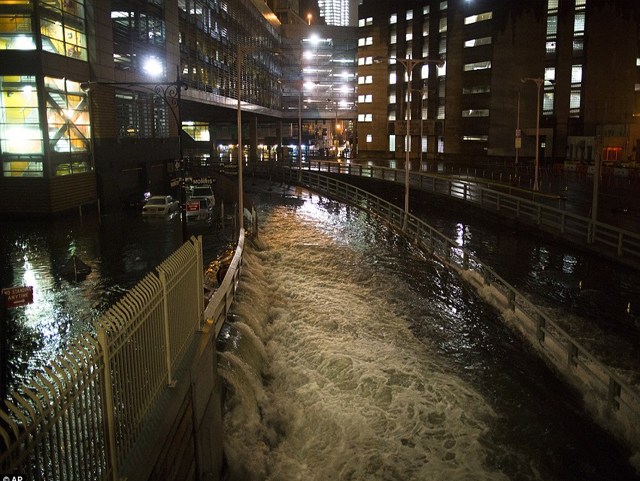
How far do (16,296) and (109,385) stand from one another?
5.18 meters

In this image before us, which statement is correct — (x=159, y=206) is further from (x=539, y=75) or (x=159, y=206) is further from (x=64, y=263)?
(x=539, y=75)

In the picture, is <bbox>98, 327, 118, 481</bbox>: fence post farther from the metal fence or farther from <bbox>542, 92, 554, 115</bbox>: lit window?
<bbox>542, 92, 554, 115</bbox>: lit window

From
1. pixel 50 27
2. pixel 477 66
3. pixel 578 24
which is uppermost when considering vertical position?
pixel 578 24

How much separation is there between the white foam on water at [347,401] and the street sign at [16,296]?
3.81 metres

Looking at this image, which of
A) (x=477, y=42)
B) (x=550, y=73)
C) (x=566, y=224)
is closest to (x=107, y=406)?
(x=566, y=224)

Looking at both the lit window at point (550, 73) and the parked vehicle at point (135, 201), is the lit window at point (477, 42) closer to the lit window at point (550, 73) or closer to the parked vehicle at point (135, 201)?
the lit window at point (550, 73)

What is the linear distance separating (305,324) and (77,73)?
27.6m

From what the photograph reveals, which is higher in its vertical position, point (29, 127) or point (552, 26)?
point (552, 26)

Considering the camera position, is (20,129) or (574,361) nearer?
(574,361)

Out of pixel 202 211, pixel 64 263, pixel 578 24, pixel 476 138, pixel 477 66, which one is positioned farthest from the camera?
pixel 476 138

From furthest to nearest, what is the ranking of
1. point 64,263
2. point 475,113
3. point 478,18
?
point 475,113 → point 478,18 → point 64,263

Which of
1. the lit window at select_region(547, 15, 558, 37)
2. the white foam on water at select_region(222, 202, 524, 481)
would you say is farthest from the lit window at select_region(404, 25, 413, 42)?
the white foam on water at select_region(222, 202, 524, 481)

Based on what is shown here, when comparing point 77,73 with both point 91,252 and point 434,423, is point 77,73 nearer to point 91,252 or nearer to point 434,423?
point 91,252

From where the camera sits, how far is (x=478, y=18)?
84.8 meters
